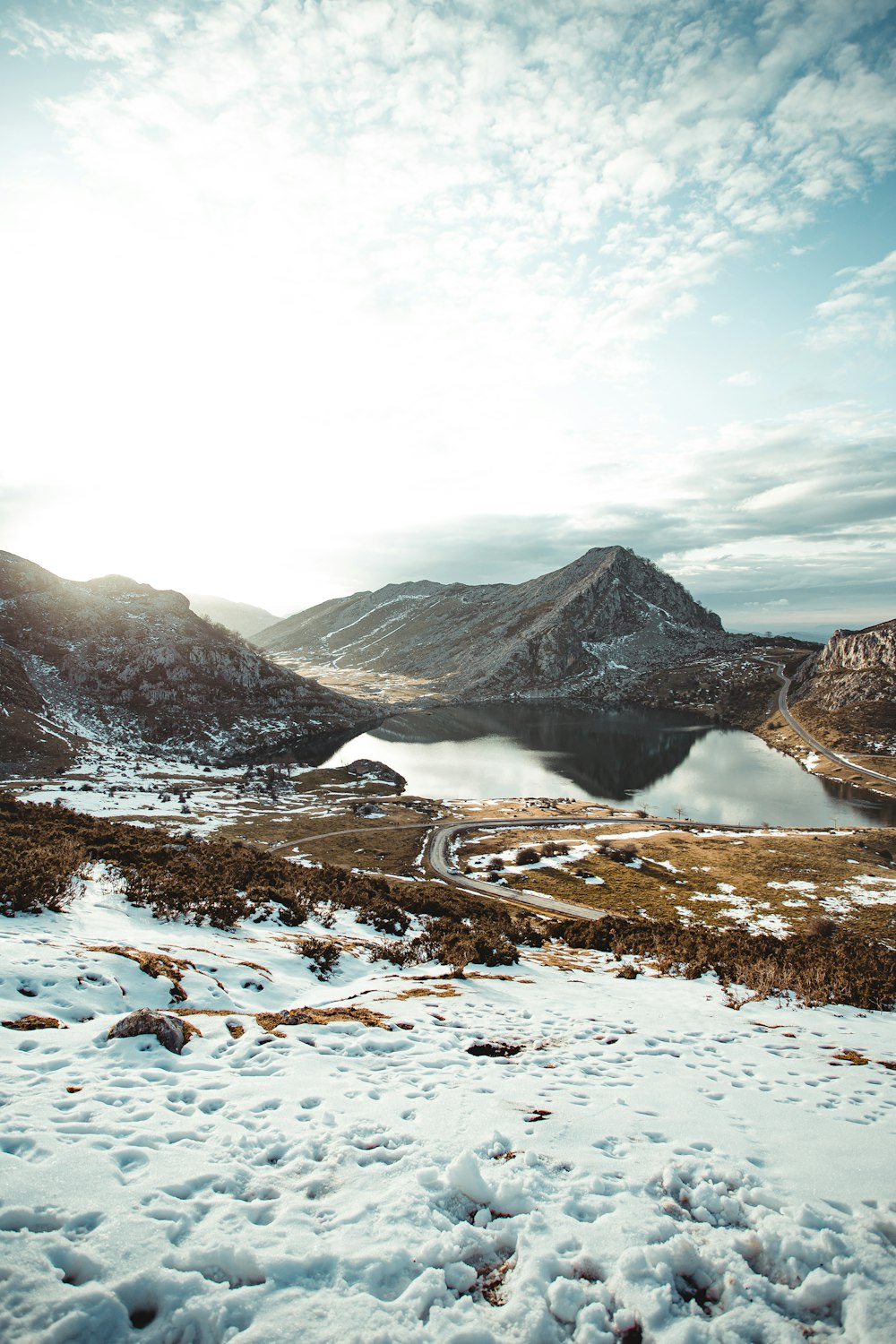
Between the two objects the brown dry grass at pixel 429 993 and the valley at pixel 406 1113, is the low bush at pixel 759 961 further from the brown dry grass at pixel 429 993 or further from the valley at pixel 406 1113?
the brown dry grass at pixel 429 993

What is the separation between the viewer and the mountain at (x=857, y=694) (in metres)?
146

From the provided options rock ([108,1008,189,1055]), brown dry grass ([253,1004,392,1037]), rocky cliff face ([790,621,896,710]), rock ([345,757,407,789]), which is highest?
rocky cliff face ([790,621,896,710])

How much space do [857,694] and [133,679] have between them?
20379 cm

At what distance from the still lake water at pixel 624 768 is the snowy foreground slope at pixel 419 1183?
94.9 meters

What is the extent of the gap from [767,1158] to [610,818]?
82.8 metres

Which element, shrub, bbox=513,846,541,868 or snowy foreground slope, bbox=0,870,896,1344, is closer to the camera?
snowy foreground slope, bbox=0,870,896,1344

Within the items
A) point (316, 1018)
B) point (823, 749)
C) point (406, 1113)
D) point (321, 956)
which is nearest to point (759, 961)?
point (321, 956)

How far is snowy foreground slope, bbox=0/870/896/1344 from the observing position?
5160 mm

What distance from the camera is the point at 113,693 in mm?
120875

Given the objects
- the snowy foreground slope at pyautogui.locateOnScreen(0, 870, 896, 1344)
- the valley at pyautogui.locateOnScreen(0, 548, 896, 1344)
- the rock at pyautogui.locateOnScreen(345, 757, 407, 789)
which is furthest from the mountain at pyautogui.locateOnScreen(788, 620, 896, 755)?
the snowy foreground slope at pyautogui.locateOnScreen(0, 870, 896, 1344)

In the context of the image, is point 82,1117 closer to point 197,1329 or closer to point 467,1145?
point 197,1329

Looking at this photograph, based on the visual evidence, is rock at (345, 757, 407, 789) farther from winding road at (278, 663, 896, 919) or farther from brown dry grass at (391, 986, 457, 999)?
brown dry grass at (391, 986, 457, 999)

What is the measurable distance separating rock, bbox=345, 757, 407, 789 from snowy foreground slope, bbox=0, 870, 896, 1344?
319 ft

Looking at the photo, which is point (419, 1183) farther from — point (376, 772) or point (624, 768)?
point (624, 768)
